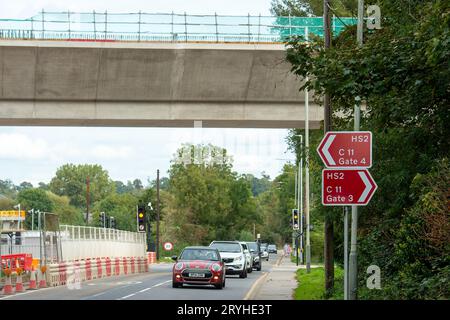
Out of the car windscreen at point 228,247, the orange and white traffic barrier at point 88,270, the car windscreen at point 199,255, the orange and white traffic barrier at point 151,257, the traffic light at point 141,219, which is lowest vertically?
the orange and white traffic barrier at point 151,257

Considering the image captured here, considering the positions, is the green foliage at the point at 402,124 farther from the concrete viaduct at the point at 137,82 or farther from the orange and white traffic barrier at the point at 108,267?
the orange and white traffic barrier at the point at 108,267

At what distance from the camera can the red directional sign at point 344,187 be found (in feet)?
56.5

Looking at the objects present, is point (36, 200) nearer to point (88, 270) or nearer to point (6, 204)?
point (6, 204)

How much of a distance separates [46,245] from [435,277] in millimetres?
21008

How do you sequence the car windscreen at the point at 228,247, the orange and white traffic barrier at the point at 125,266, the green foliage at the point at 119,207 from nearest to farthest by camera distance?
the car windscreen at the point at 228,247 < the orange and white traffic barrier at the point at 125,266 < the green foliage at the point at 119,207

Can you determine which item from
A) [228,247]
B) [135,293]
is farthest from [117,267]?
[135,293]

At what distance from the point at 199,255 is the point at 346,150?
16.9 meters

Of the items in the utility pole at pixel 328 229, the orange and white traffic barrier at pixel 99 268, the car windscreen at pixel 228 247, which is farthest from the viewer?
the car windscreen at pixel 228 247

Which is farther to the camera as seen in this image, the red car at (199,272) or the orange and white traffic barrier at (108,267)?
the orange and white traffic barrier at (108,267)

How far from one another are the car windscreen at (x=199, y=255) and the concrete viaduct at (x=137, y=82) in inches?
182

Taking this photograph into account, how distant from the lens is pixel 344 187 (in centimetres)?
1731

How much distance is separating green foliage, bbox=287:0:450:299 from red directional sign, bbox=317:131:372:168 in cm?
76

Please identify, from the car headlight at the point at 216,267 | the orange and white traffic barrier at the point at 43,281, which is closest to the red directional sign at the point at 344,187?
the car headlight at the point at 216,267
